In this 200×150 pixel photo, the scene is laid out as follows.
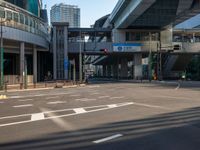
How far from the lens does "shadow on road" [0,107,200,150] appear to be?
31.1 ft

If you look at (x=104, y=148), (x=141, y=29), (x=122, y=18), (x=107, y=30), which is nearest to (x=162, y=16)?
(x=122, y=18)

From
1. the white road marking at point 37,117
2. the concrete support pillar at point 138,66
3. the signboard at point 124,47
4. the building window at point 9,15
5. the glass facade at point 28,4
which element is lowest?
the white road marking at point 37,117

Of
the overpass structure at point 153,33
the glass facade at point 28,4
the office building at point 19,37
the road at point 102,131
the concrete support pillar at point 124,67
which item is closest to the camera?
the road at point 102,131

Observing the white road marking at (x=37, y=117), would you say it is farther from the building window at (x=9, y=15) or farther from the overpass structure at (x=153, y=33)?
the building window at (x=9, y=15)

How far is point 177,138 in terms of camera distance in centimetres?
1065

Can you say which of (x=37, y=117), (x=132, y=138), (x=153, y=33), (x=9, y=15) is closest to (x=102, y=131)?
(x=132, y=138)

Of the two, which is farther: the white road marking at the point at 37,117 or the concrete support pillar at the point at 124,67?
the concrete support pillar at the point at 124,67

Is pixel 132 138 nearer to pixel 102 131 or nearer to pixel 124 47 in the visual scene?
pixel 102 131

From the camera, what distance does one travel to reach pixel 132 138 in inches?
Answer: 419

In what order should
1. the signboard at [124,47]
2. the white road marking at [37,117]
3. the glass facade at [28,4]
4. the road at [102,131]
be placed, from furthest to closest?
the signboard at [124,47] → the glass facade at [28,4] → the white road marking at [37,117] → the road at [102,131]

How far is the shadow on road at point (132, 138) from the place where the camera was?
9.47 meters

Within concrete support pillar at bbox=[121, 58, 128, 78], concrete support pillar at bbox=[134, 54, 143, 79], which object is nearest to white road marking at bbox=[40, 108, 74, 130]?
concrete support pillar at bbox=[134, 54, 143, 79]

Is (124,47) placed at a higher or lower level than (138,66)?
higher

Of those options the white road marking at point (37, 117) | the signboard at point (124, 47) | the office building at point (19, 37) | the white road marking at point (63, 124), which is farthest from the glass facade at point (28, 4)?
the white road marking at point (63, 124)
